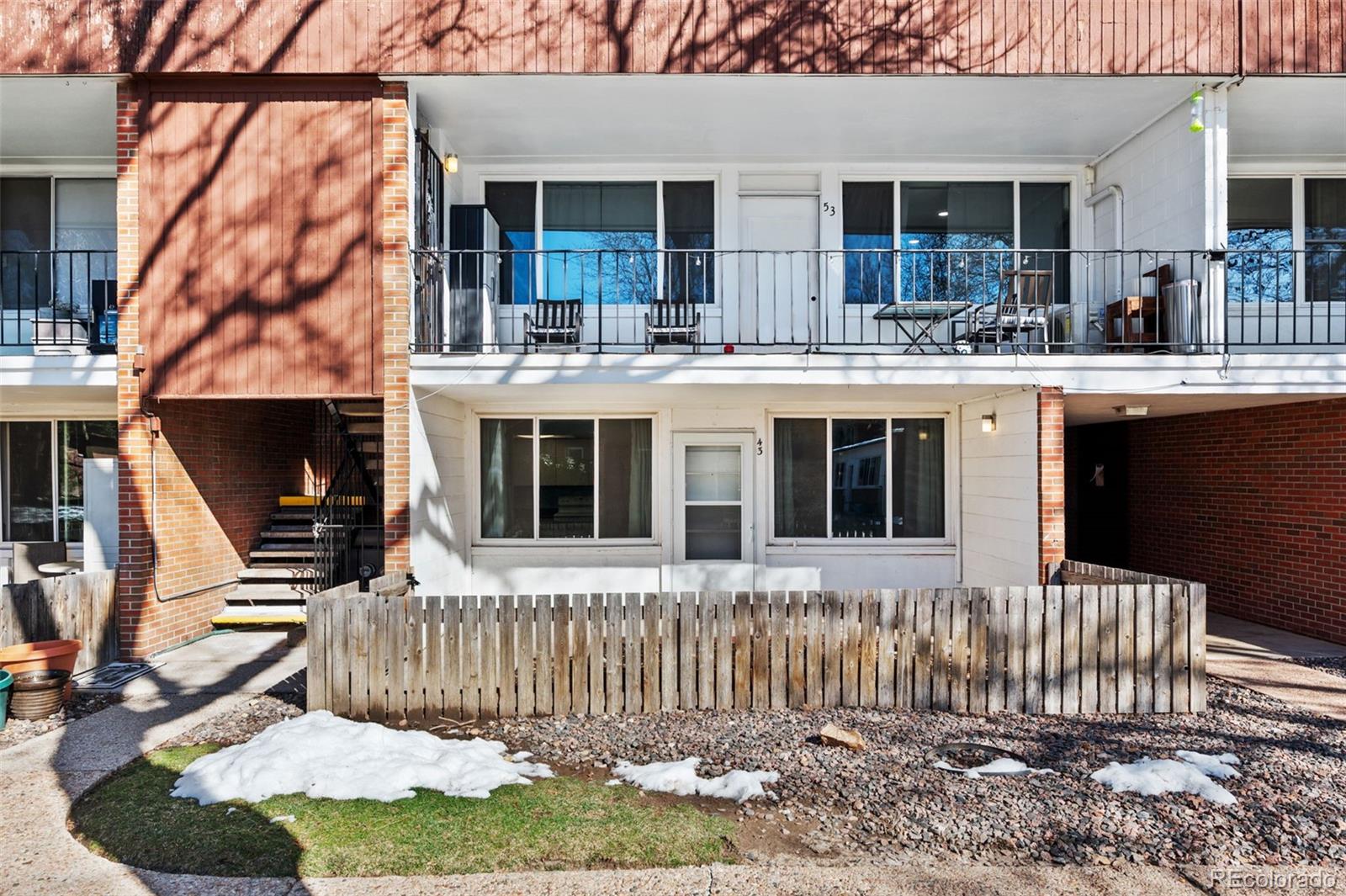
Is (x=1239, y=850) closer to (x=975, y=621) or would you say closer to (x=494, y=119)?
(x=975, y=621)

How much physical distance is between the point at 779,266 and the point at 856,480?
2.92 m

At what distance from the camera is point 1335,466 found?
7.68 meters

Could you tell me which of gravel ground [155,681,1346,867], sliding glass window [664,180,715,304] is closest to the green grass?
gravel ground [155,681,1346,867]

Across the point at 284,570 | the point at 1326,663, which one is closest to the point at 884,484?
the point at 1326,663

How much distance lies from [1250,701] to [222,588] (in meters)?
10.3

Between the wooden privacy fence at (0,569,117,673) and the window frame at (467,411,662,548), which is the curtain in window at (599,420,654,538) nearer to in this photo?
the window frame at (467,411,662,548)

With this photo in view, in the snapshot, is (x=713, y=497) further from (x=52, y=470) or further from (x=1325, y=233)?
(x=52, y=470)

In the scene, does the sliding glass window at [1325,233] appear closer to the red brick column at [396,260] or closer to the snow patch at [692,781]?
the snow patch at [692,781]

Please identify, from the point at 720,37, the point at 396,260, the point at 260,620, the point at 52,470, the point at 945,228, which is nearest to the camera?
the point at 720,37

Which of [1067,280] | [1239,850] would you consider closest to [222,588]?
[1239,850]

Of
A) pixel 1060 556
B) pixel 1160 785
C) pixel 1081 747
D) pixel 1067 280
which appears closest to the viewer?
pixel 1160 785

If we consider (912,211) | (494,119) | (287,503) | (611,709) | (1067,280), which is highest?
(494,119)

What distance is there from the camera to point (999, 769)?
452 centimetres
